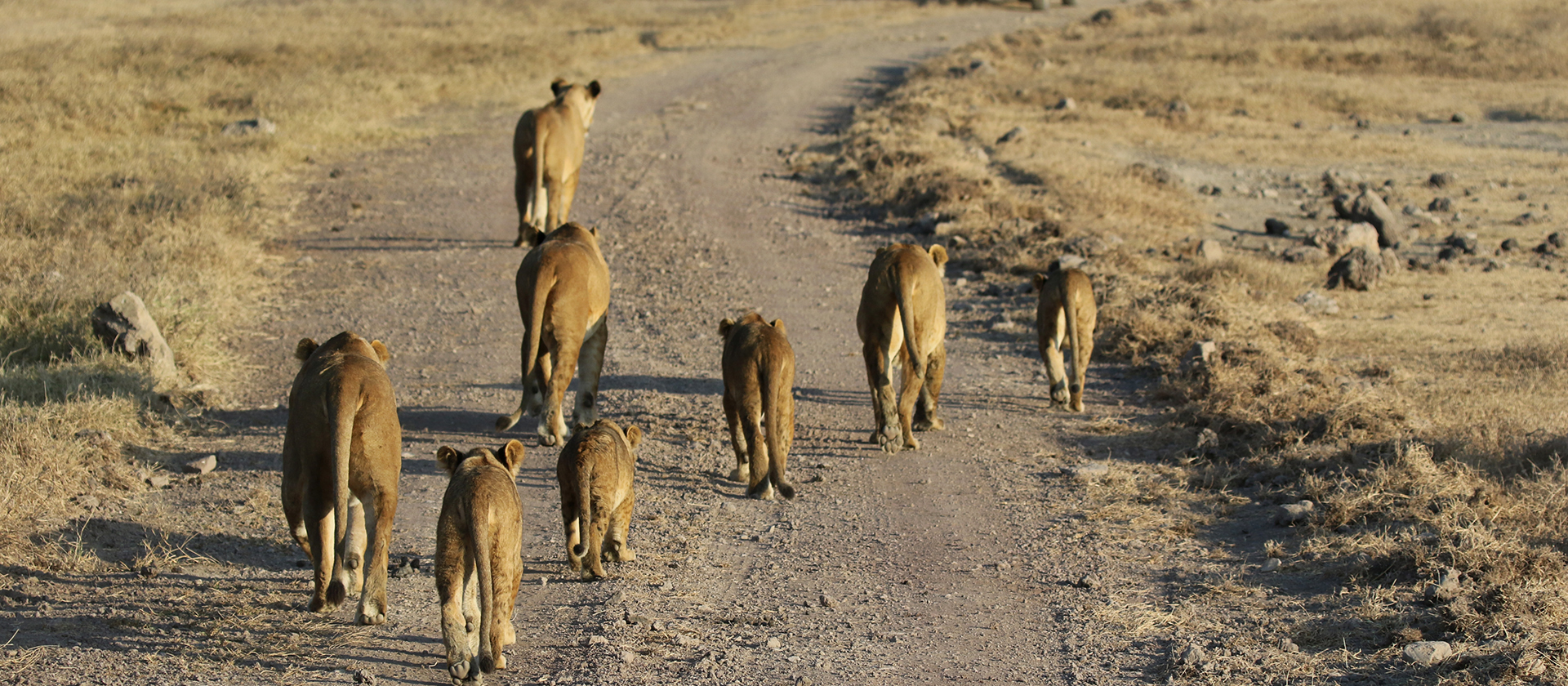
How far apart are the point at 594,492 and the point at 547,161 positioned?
7908mm

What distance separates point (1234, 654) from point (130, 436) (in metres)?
7.14

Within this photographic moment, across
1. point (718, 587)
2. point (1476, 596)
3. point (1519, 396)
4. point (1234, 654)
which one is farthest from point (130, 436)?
point (1519, 396)

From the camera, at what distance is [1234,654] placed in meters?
5.95

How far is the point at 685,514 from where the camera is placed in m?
7.85

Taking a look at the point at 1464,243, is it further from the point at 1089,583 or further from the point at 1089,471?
the point at 1089,583

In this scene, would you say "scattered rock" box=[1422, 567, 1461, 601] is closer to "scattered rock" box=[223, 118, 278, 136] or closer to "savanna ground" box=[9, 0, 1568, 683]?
"savanna ground" box=[9, 0, 1568, 683]

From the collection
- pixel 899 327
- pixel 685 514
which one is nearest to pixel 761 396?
pixel 685 514

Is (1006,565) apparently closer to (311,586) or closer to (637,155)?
(311,586)

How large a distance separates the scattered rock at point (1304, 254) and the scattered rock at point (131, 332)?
1208 cm

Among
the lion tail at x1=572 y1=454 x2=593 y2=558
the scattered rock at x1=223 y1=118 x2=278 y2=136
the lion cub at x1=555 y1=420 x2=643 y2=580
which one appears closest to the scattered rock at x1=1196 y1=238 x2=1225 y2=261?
the lion cub at x1=555 y1=420 x2=643 y2=580

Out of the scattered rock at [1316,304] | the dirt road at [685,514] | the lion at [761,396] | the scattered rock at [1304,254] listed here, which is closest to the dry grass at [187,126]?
the dirt road at [685,514]

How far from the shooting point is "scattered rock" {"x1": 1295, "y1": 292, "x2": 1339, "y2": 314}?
13242 mm

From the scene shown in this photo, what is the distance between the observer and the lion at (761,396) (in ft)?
25.1

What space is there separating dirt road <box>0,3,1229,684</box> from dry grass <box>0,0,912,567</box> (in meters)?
0.76
